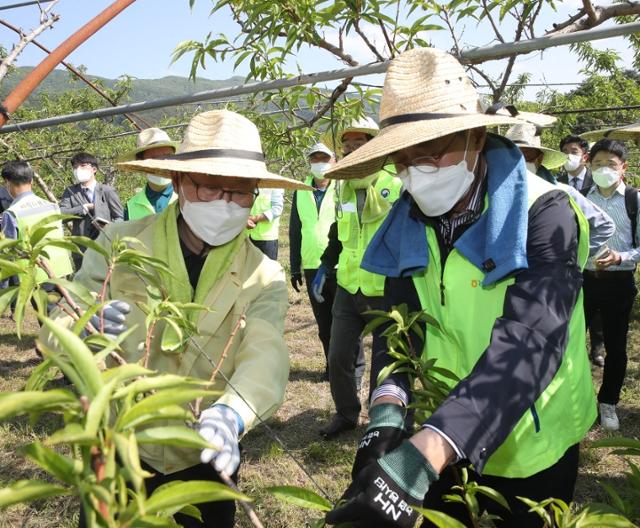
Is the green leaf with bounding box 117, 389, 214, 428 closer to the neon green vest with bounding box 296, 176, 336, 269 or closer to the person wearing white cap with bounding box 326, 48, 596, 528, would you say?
the person wearing white cap with bounding box 326, 48, 596, 528

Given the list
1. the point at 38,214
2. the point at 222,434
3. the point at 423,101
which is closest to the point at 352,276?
the point at 423,101

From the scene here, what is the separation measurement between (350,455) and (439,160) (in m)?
2.52

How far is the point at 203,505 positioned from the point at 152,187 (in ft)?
10.7

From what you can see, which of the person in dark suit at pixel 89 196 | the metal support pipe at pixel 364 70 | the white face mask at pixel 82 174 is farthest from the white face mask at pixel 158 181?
the metal support pipe at pixel 364 70

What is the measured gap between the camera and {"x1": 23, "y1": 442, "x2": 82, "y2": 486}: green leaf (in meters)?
0.61

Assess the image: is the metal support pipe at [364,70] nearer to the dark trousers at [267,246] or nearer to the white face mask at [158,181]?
the white face mask at [158,181]

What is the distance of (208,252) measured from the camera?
1.89 metres

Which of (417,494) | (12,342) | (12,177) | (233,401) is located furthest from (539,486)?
(12,342)

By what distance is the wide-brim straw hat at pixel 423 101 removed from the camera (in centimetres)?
140

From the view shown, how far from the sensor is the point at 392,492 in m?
1.05

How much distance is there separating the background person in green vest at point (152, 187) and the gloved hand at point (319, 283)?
1.27m

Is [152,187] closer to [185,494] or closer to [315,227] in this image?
[315,227]

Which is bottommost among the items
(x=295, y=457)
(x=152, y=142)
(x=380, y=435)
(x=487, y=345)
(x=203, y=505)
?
(x=295, y=457)

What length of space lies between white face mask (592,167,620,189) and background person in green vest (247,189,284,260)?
2.96 meters
